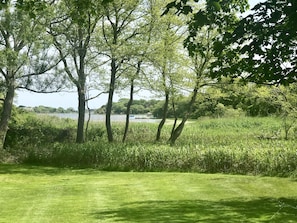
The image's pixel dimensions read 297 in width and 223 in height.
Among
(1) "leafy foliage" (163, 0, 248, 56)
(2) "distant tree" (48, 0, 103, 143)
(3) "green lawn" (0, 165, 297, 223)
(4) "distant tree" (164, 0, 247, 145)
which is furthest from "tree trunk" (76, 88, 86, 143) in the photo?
(1) "leafy foliage" (163, 0, 248, 56)

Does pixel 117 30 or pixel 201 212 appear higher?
pixel 117 30

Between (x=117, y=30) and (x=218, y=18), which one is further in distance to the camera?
(x=117, y=30)

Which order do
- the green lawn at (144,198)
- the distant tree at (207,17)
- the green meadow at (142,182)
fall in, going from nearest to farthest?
the distant tree at (207,17) < the green lawn at (144,198) < the green meadow at (142,182)

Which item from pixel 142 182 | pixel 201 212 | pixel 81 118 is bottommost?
pixel 142 182

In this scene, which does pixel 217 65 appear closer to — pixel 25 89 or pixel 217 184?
pixel 217 184

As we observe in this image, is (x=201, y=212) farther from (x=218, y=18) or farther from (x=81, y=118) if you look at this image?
(x=81, y=118)

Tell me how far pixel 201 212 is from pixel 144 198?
1.86 metres

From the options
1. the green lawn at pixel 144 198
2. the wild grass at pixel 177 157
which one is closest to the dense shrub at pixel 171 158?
the wild grass at pixel 177 157

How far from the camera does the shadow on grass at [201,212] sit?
6.51 meters

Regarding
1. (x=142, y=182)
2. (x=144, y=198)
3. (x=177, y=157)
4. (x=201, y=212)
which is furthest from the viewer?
(x=177, y=157)

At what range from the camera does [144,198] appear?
8570 millimetres

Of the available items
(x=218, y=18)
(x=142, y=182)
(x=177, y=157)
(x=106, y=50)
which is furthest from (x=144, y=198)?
(x=106, y=50)

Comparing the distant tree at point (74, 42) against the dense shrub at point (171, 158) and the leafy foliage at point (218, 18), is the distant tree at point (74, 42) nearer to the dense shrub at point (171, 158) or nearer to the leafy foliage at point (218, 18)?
the dense shrub at point (171, 158)

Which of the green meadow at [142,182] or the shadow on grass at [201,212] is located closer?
the shadow on grass at [201,212]
